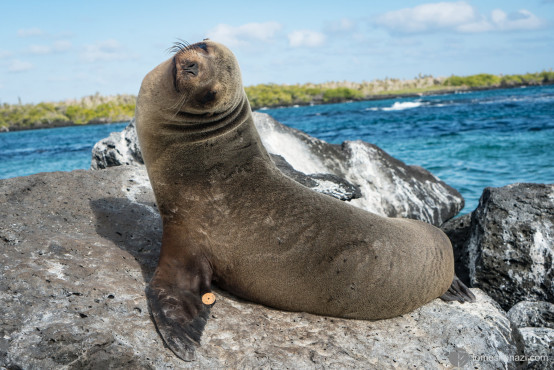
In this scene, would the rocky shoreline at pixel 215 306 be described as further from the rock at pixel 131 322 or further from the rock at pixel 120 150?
the rock at pixel 120 150

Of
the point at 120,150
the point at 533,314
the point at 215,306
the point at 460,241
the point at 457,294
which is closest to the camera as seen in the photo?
the point at 215,306

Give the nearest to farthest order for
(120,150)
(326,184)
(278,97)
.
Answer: (326,184) → (120,150) → (278,97)

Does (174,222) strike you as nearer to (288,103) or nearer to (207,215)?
(207,215)

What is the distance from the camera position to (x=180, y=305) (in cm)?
313

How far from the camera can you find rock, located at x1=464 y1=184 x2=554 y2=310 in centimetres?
541

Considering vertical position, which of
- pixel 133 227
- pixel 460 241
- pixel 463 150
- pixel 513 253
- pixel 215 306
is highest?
pixel 133 227

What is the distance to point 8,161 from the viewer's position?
21875mm

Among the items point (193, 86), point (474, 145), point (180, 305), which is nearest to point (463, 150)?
point (474, 145)

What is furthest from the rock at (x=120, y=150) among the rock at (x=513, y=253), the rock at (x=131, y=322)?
the rock at (x=513, y=253)

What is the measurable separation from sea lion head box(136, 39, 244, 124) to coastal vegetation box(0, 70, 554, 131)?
4926cm

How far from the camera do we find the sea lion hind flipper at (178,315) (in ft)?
9.45

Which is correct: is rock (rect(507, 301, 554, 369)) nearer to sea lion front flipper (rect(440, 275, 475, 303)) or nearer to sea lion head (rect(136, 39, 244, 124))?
sea lion front flipper (rect(440, 275, 475, 303))

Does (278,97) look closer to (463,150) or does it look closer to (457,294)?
(463,150)

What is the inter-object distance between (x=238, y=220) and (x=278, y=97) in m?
64.9
